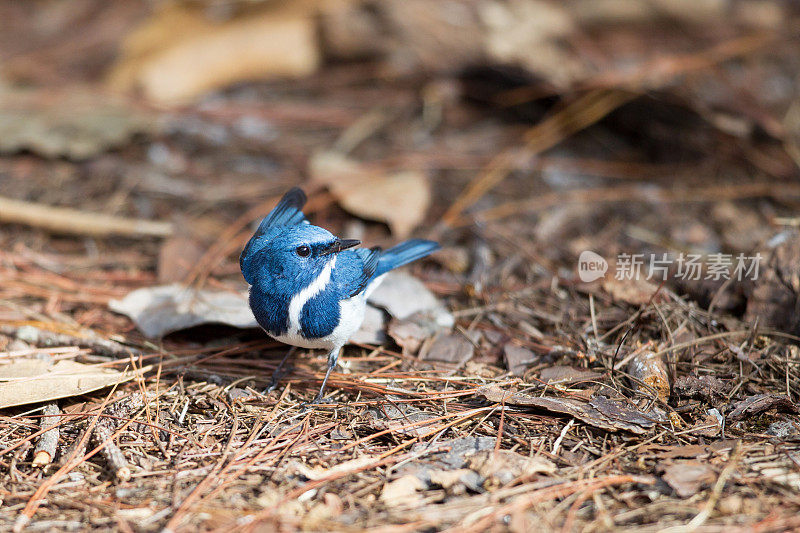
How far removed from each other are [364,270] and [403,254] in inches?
17.7

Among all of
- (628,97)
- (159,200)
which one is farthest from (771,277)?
(159,200)

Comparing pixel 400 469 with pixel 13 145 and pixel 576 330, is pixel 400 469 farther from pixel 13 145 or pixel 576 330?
pixel 13 145

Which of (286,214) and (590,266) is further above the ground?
(286,214)

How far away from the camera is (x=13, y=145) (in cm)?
532

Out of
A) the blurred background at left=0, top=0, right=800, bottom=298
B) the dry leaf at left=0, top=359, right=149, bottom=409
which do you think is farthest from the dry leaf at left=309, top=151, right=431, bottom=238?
the dry leaf at left=0, top=359, right=149, bottom=409

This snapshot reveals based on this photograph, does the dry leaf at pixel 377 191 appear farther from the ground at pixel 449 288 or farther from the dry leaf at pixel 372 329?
the dry leaf at pixel 372 329

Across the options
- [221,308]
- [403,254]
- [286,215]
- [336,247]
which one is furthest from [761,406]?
[221,308]

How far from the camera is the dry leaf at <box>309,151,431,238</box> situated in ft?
15.7

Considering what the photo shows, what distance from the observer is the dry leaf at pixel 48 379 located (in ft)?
10.3

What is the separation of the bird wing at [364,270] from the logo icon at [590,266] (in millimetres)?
1275

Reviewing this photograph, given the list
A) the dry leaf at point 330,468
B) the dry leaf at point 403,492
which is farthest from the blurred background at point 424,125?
the dry leaf at point 403,492

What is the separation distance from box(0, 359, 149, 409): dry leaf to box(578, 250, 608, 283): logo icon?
254cm

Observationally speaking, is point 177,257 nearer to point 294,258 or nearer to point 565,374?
point 294,258

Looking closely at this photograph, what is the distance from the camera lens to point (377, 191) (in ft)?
16.4
